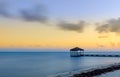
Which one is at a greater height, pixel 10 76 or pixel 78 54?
pixel 78 54

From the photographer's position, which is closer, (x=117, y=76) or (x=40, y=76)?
(x=117, y=76)

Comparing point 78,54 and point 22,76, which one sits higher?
point 78,54

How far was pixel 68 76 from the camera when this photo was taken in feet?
110

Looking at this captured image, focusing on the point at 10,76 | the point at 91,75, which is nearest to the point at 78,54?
the point at 10,76

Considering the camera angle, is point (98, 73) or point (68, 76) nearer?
point (68, 76)

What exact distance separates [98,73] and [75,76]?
5.76 metres

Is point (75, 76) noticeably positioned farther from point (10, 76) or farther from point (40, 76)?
point (10, 76)

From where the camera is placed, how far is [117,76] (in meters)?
35.3

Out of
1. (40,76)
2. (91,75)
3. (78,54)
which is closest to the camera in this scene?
(91,75)

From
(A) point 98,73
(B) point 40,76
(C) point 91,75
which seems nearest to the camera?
(C) point 91,75

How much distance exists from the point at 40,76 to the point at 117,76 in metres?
13.2

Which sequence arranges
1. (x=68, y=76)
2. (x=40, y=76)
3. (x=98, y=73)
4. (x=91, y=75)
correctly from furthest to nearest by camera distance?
(x=40, y=76) → (x=98, y=73) → (x=91, y=75) → (x=68, y=76)

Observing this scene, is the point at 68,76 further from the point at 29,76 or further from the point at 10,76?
the point at 10,76

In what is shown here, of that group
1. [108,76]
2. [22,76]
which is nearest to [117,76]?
[108,76]
